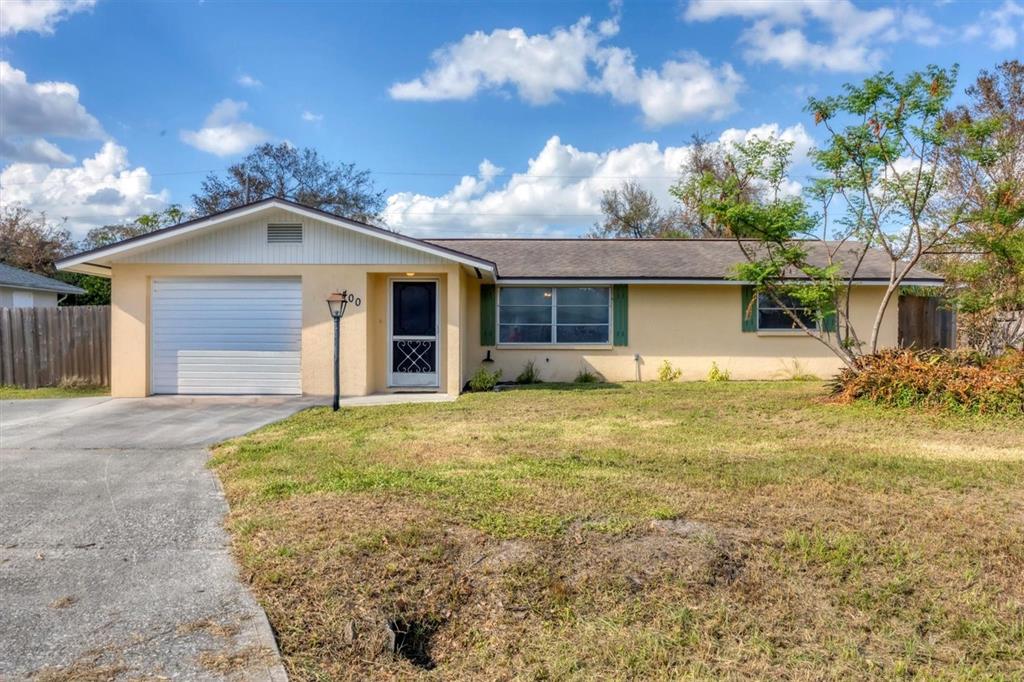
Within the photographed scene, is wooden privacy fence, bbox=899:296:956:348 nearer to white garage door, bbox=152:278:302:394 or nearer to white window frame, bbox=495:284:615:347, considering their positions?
white window frame, bbox=495:284:615:347

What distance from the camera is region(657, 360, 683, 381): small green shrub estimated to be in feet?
44.8

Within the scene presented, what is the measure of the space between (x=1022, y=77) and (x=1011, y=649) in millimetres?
26598

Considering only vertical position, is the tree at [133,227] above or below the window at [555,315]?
above

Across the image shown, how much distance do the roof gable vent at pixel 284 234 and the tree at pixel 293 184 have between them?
67.2ft

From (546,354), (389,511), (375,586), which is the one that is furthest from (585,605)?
(546,354)

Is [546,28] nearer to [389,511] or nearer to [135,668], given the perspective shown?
[389,511]

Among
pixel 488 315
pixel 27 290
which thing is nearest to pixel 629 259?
pixel 488 315

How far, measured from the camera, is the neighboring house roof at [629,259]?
13422 millimetres

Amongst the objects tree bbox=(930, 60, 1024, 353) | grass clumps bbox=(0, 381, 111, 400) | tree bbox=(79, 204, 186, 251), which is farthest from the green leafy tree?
tree bbox=(930, 60, 1024, 353)

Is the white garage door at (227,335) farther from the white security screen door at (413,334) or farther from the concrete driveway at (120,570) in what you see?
the concrete driveway at (120,570)

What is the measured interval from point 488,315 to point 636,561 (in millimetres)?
10366

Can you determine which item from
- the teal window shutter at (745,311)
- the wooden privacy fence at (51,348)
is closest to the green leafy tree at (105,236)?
the wooden privacy fence at (51,348)

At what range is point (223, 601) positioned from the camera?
10.2 feet

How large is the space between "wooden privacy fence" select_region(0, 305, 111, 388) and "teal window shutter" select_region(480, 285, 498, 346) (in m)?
7.85
